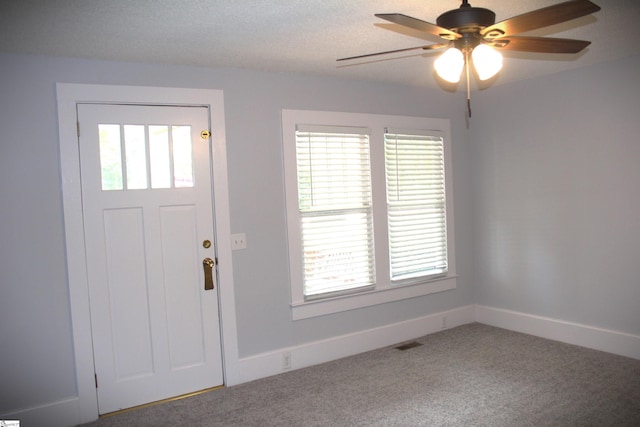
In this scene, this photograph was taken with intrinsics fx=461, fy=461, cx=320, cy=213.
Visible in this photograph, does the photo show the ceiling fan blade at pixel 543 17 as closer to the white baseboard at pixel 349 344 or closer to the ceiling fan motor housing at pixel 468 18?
the ceiling fan motor housing at pixel 468 18

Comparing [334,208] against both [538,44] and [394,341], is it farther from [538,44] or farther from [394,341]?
[538,44]

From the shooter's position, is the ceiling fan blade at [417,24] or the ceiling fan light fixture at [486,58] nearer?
the ceiling fan blade at [417,24]

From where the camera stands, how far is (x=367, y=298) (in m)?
4.19

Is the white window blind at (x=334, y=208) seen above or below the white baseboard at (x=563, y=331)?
above

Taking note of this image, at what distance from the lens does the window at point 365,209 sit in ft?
12.7

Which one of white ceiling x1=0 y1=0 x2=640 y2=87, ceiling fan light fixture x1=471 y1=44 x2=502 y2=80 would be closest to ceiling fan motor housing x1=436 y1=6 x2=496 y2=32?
ceiling fan light fixture x1=471 y1=44 x2=502 y2=80

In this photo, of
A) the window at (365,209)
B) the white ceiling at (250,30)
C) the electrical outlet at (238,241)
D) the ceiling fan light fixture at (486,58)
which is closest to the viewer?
the ceiling fan light fixture at (486,58)

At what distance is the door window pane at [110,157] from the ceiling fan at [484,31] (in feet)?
6.25

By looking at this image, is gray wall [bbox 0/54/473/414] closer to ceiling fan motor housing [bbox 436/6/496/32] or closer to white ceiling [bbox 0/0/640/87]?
white ceiling [bbox 0/0/640/87]

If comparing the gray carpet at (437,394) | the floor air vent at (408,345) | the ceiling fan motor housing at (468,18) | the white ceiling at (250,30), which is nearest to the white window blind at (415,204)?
the floor air vent at (408,345)

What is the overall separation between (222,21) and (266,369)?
2.58m

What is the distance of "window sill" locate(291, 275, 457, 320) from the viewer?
12.7ft

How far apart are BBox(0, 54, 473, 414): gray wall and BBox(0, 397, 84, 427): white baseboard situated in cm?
4

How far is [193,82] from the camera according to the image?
11.2 feet
